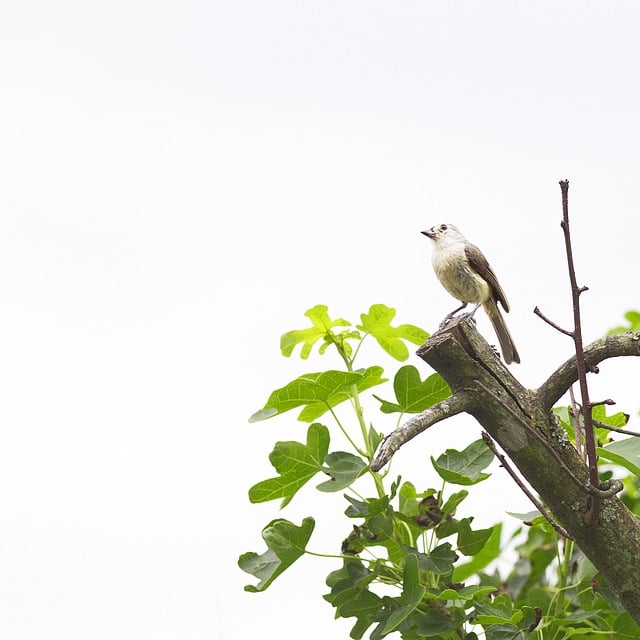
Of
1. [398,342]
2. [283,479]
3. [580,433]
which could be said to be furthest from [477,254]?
[283,479]

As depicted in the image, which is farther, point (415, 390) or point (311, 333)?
point (311, 333)

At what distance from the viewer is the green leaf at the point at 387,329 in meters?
2.50

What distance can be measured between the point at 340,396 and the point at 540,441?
1.78 feet

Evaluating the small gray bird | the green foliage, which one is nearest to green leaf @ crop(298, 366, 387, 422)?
the green foliage

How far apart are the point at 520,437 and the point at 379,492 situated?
1.21 feet

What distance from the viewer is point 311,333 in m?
2.55

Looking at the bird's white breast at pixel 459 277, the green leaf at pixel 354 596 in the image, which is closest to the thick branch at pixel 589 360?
the green leaf at pixel 354 596

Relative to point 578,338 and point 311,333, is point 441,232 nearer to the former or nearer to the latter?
point 311,333

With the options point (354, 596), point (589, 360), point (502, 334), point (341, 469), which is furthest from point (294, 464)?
point (502, 334)

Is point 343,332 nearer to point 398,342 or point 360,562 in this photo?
point 398,342

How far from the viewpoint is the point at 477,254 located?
3244mm

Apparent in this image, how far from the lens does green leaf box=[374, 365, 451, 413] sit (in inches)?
91.5

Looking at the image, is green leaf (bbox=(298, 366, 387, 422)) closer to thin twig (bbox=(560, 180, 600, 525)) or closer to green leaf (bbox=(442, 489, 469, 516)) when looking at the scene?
green leaf (bbox=(442, 489, 469, 516))

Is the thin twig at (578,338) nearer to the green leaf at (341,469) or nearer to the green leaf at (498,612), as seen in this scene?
the green leaf at (498,612)
